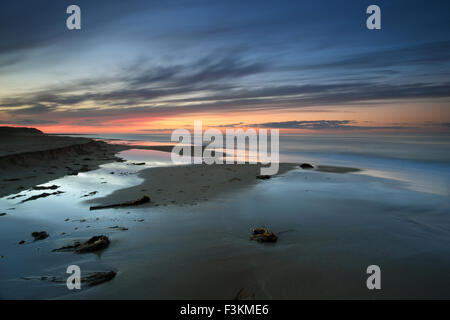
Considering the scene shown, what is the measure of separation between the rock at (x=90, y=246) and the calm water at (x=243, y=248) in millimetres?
146

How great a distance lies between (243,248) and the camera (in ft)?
13.2

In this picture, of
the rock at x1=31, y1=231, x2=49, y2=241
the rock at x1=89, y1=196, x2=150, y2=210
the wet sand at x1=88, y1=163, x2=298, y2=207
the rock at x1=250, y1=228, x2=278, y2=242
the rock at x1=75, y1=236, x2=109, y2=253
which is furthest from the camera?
the wet sand at x1=88, y1=163, x2=298, y2=207

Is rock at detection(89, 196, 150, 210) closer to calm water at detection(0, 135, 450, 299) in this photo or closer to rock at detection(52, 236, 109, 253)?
calm water at detection(0, 135, 450, 299)

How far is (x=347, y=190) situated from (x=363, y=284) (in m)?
6.22

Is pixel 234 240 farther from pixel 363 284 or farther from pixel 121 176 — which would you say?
pixel 121 176

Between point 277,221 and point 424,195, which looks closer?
point 277,221

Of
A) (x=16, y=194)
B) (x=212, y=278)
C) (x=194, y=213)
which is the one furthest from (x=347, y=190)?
(x=16, y=194)

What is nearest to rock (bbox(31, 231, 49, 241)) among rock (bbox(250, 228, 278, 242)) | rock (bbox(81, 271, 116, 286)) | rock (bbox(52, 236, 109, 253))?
rock (bbox(52, 236, 109, 253))

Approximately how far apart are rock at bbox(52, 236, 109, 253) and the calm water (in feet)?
0.48

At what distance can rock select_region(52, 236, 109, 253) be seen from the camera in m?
3.90

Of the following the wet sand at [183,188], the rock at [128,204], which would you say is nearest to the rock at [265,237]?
the wet sand at [183,188]

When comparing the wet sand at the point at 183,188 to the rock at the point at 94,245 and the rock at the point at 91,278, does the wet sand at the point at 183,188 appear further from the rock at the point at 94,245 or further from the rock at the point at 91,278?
the rock at the point at 91,278
